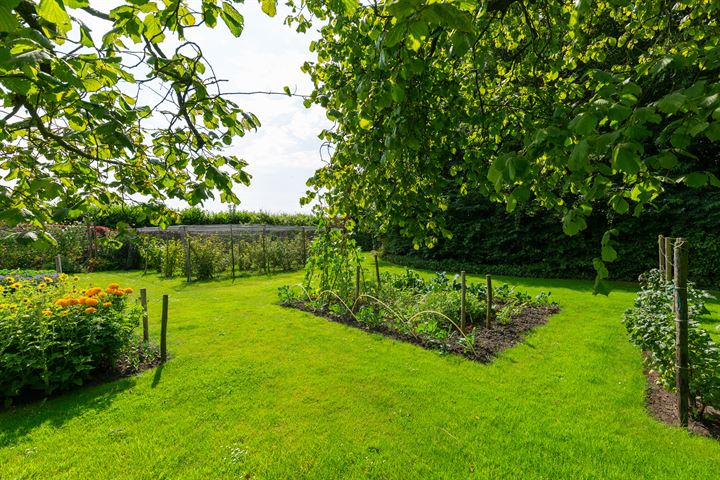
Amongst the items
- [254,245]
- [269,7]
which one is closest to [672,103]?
[269,7]

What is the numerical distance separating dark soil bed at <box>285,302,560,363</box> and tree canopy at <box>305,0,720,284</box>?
264cm

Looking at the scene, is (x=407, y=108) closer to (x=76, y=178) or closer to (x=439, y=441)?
(x=76, y=178)

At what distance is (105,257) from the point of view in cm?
1486

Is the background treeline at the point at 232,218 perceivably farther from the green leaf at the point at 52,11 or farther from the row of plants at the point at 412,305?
the green leaf at the point at 52,11

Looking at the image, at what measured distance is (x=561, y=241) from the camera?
12406 mm

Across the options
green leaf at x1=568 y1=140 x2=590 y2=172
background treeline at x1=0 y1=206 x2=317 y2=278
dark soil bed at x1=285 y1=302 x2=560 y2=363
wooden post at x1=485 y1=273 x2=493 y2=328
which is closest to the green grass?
dark soil bed at x1=285 y1=302 x2=560 y2=363

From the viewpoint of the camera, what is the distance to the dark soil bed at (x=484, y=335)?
17.3ft

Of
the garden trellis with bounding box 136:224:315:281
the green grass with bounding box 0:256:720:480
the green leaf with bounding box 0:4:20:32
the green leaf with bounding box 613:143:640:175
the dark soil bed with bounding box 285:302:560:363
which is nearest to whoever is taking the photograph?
the green leaf with bounding box 0:4:20:32

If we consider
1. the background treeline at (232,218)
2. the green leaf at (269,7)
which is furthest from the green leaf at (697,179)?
the background treeline at (232,218)

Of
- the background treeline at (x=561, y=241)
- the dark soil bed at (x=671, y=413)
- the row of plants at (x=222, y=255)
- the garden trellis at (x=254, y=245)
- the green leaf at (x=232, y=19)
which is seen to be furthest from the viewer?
the garden trellis at (x=254, y=245)

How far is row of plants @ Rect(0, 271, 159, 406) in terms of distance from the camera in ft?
12.4

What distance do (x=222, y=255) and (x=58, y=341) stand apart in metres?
10.3

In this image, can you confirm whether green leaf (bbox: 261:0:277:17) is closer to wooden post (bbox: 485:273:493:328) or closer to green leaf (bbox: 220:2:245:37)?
green leaf (bbox: 220:2:245:37)

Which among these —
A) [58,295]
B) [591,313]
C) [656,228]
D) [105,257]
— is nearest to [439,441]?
[58,295]
